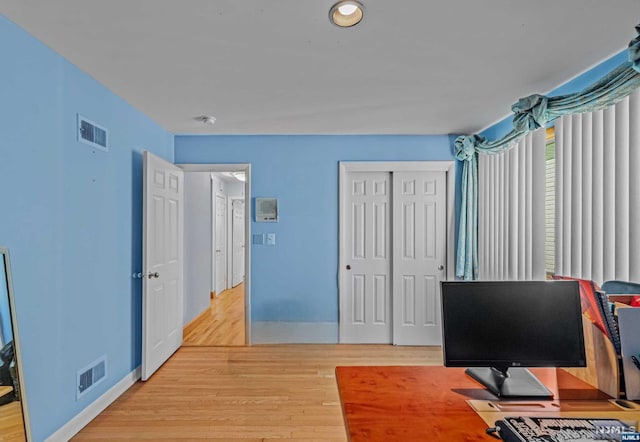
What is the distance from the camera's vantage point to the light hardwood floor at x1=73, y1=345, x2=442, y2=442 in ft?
7.26

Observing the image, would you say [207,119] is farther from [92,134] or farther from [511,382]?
[511,382]

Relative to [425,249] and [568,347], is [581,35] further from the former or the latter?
[425,249]

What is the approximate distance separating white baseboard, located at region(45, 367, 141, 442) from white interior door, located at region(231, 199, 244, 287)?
452 centimetres

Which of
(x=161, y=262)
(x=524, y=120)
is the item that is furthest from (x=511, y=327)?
(x=161, y=262)

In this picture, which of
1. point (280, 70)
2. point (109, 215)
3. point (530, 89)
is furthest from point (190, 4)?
point (530, 89)

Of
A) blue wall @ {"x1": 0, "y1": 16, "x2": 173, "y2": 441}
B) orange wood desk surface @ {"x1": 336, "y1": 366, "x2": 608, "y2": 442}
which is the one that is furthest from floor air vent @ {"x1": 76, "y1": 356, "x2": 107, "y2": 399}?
orange wood desk surface @ {"x1": 336, "y1": 366, "x2": 608, "y2": 442}

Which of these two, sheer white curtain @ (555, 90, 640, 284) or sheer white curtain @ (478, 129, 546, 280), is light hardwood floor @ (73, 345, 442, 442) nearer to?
sheer white curtain @ (478, 129, 546, 280)

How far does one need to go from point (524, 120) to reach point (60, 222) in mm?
3224

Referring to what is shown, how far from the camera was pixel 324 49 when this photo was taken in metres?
1.94

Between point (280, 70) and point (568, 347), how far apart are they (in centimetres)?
212

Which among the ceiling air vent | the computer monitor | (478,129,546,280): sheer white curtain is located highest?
the ceiling air vent

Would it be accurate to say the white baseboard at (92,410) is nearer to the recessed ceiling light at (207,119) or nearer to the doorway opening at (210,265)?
the doorway opening at (210,265)

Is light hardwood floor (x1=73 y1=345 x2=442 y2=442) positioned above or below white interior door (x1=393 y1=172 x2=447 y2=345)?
below

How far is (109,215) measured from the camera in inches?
102
